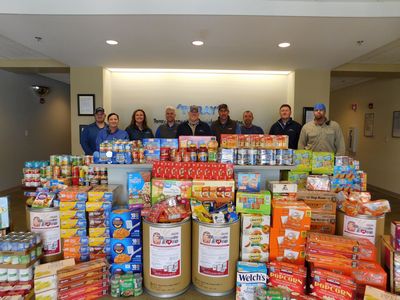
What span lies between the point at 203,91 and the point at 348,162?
3238mm

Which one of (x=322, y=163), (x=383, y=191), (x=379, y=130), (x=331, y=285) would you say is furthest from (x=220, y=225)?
(x=379, y=130)

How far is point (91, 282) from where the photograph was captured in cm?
200

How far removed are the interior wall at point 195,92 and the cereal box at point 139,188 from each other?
3148 millimetres

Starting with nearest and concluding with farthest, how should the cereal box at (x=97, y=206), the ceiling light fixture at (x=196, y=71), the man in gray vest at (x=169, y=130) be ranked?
the cereal box at (x=97, y=206) → the man in gray vest at (x=169, y=130) → the ceiling light fixture at (x=196, y=71)

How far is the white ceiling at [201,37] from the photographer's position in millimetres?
2814

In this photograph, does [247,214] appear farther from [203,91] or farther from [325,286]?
[203,91]

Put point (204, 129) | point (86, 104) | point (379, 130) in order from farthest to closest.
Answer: point (379, 130)
point (86, 104)
point (204, 129)

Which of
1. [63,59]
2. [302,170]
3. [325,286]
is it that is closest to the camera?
[325,286]

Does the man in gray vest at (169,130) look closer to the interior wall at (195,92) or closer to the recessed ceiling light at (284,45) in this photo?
the interior wall at (195,92)

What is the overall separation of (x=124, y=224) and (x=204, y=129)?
84.2 inches

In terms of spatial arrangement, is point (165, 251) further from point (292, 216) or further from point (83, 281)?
point (292, 216)

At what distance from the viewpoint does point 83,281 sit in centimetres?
197

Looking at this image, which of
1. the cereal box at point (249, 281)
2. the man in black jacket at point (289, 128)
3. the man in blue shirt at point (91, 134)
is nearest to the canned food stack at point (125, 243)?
the cereal box at point (249, 281)

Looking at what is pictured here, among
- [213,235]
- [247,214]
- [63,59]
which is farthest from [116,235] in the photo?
[63,59]
